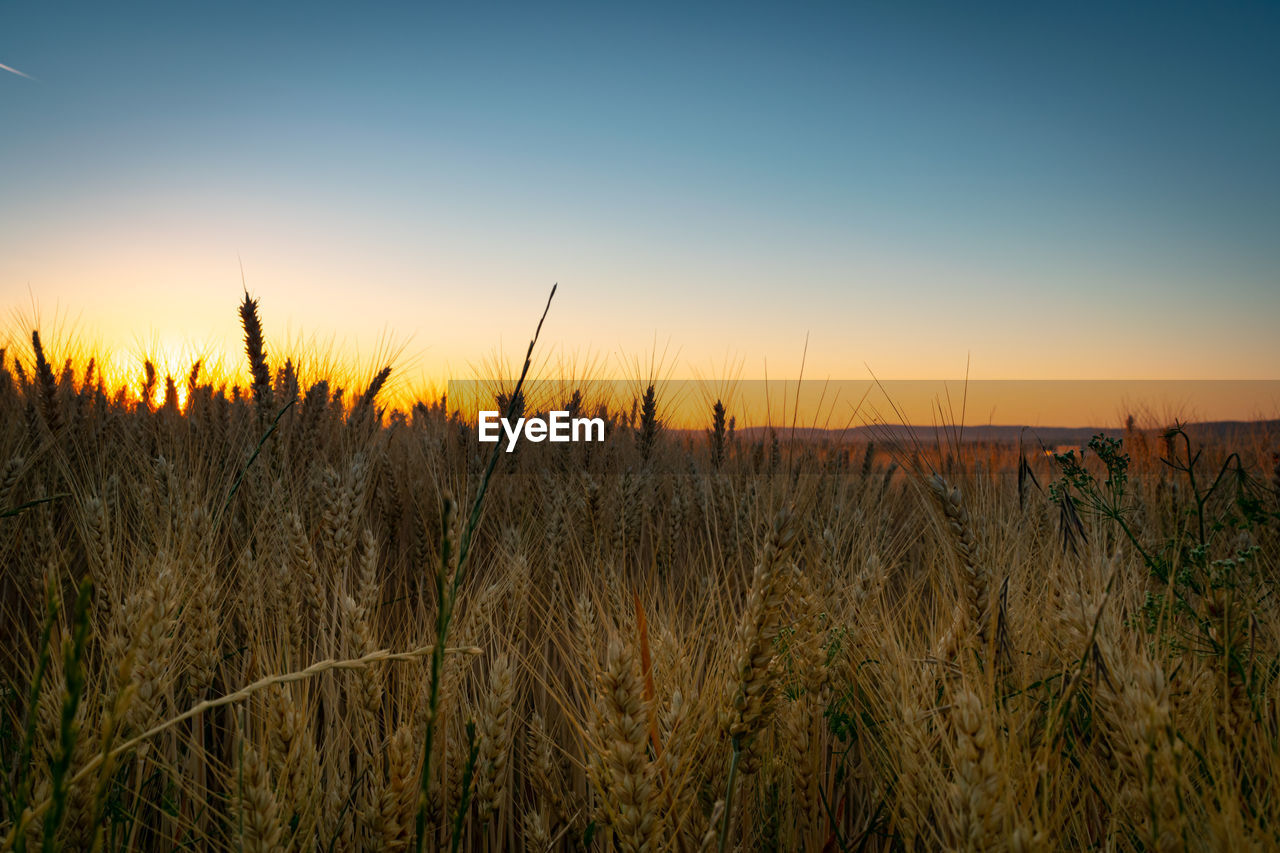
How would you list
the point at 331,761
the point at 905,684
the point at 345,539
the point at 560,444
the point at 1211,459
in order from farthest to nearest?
the point at 1211,459 → the point at 560,444 → the point at 345,539 → the point at 331,761 → the point at 905,684

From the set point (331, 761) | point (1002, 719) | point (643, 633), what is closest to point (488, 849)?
point (331, 761)

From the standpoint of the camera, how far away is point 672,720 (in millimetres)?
1399

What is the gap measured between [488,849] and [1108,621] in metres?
1.64

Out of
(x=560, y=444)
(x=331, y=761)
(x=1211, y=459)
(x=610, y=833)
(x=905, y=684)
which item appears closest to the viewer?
(x=610, y=833)

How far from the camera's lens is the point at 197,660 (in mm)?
1776

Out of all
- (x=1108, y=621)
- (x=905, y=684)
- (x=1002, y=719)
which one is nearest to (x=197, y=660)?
(x=905, y=684)

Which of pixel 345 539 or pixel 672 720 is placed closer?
pixel 672 720

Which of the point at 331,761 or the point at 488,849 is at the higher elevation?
the point at 331,761

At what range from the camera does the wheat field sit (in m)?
1.13

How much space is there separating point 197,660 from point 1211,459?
9.86 metres

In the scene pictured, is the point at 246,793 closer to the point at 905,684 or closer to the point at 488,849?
the point at 488,849

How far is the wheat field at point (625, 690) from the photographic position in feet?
3.71

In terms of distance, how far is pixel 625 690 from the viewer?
1.16 meters

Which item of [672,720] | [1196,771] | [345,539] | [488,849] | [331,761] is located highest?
[345,539]
